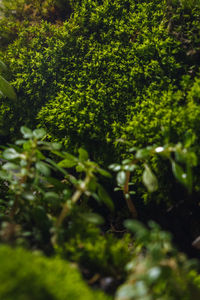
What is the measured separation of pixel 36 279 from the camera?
0.94 meters

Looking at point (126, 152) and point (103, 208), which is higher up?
point (126, 152)

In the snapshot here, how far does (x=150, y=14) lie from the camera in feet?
7.84

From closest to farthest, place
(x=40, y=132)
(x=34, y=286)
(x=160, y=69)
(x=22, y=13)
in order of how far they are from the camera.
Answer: (x=34, y=286)
(x=40, y=132)
(x=160, y=69)
(x=22, y=13)

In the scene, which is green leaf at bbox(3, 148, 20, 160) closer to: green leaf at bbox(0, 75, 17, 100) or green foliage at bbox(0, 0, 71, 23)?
green leaf at bbox(0, 75, 17, 100)

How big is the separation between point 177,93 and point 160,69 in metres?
0.32

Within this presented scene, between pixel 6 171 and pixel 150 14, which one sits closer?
pixel 6 171

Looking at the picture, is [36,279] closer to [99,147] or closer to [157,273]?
[157,273]

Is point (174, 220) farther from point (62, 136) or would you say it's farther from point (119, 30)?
point (119, 30)

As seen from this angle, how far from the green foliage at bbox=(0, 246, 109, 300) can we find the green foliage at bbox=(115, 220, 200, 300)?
18 cm

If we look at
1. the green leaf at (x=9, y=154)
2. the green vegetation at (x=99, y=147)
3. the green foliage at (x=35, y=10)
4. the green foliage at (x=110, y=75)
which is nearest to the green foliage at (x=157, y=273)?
the green vegetation at (x=99, y=147)

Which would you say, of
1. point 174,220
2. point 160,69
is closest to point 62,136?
point 160,69

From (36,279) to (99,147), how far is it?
1.36 meters

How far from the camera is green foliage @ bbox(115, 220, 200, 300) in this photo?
921mm

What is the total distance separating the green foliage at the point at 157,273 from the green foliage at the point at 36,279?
0.60ft
